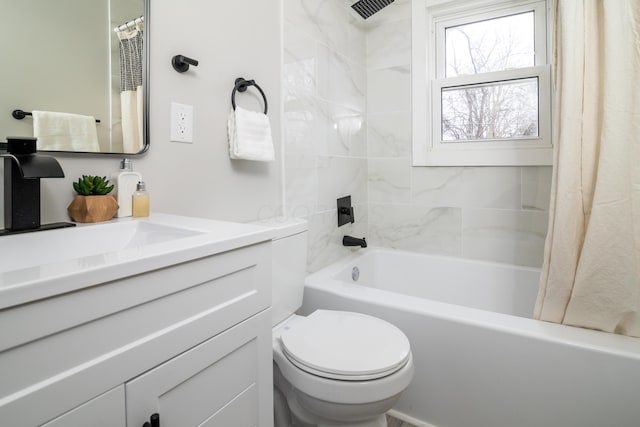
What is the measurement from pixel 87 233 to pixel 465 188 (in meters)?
1.94

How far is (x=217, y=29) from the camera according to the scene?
51.0 inches

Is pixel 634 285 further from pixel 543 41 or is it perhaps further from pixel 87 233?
pixel 87 233

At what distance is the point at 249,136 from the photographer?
1.36 metres

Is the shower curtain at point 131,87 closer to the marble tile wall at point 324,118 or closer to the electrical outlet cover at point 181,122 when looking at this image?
the electrical outlet cover at point 181,122

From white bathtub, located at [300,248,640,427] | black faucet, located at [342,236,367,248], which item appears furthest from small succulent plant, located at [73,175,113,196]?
black faucet, located at [342,236,367,248]

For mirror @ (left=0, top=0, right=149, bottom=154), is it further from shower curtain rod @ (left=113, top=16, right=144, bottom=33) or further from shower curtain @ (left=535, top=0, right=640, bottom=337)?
shower curtain @ (left=535, top=0, right=640, bottom=337)

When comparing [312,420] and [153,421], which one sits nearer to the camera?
[153,421]

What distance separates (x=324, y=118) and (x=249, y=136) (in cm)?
67

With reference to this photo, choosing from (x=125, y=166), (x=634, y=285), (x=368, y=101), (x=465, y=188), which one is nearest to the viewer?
(x=125, y=166)

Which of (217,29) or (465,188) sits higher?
(217,29)

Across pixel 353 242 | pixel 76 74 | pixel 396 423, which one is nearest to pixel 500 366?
pixel 396 423

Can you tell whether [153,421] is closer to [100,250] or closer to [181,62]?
[100,250]

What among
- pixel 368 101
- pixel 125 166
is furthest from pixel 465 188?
pixel 125 166

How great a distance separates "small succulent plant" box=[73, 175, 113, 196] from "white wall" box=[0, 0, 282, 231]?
0.10 feet
